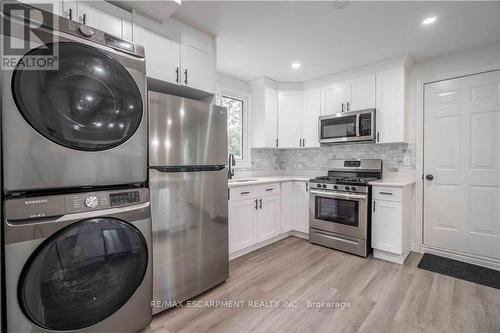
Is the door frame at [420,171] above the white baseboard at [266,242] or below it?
above

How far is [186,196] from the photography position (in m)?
1.83

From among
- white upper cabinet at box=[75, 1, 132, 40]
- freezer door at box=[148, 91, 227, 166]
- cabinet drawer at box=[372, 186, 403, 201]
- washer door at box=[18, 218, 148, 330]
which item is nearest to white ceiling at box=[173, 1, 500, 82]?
white upper cabinet at box=[75, 1, 132, 40]

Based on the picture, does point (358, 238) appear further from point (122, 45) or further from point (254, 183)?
point (122, 45)

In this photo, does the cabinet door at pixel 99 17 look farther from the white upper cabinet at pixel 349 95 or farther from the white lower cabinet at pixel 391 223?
the white lower cabinet at pixel 391 223

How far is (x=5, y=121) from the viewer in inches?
39.9

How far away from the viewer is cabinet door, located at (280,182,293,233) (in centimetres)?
345

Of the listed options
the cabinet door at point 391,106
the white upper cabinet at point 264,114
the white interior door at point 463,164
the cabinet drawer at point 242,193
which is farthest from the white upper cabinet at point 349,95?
the cabinet drawer at point 242,193

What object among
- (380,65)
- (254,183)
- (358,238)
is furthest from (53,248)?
(380,65)

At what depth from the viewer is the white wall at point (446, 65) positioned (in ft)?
8.54

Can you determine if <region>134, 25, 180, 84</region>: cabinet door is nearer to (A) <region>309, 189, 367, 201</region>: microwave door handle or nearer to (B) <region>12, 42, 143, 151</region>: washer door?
(B) <region>12, 42, 143, 151</region>: washer door

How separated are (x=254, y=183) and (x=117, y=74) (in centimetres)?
191

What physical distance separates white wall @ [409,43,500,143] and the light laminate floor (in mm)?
1848

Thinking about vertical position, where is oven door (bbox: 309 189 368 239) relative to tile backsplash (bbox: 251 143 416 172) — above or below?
below

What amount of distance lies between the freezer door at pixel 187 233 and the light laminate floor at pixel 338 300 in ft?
0.61
